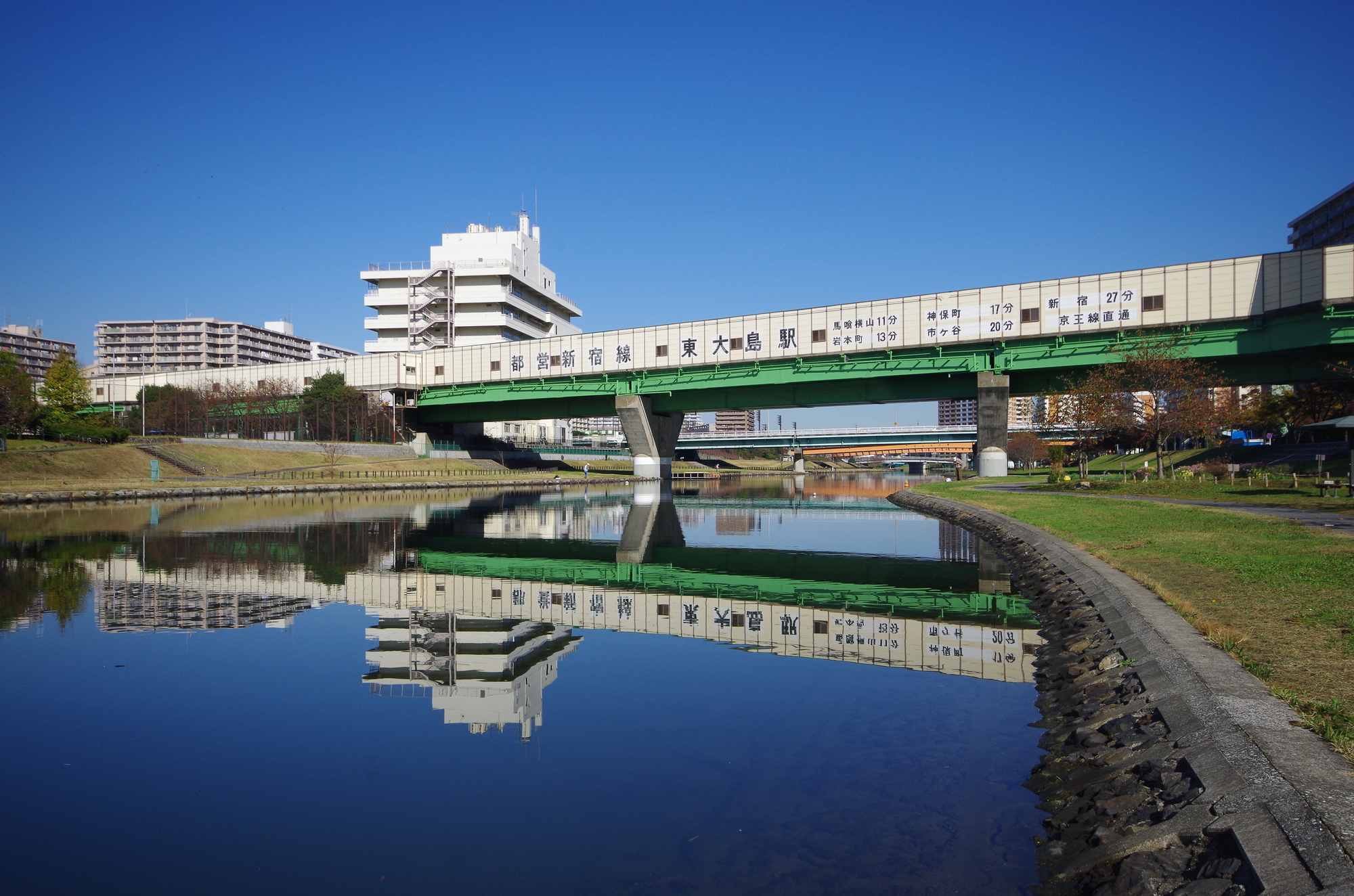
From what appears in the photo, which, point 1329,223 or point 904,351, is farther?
point 1329,223

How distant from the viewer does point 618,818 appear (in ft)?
23.1

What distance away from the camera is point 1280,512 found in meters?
27.4

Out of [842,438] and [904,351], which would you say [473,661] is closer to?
[904,351]

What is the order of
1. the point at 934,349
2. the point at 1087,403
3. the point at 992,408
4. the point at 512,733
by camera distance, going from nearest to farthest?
the point at 512,733 < the point at 1087,403 < the point at 992,408 < the point at 934,349

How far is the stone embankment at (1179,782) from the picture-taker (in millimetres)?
4789

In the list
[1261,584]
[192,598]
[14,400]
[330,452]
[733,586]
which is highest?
[14,400]

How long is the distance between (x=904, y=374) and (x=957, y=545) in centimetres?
3376

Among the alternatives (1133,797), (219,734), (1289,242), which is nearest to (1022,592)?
(1133,797)

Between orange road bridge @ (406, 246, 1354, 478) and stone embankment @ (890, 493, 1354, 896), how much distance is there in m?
48.0

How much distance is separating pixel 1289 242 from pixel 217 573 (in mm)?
169056

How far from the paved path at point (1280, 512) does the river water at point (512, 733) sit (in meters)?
9.47

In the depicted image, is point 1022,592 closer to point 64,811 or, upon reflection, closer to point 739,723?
point 739,723

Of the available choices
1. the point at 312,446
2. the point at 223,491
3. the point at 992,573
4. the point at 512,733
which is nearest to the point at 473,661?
the point at 512,733

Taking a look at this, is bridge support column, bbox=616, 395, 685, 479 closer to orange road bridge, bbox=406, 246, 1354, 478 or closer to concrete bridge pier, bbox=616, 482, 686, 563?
orange road bridge, bbox=406, 246, 1354, 478
